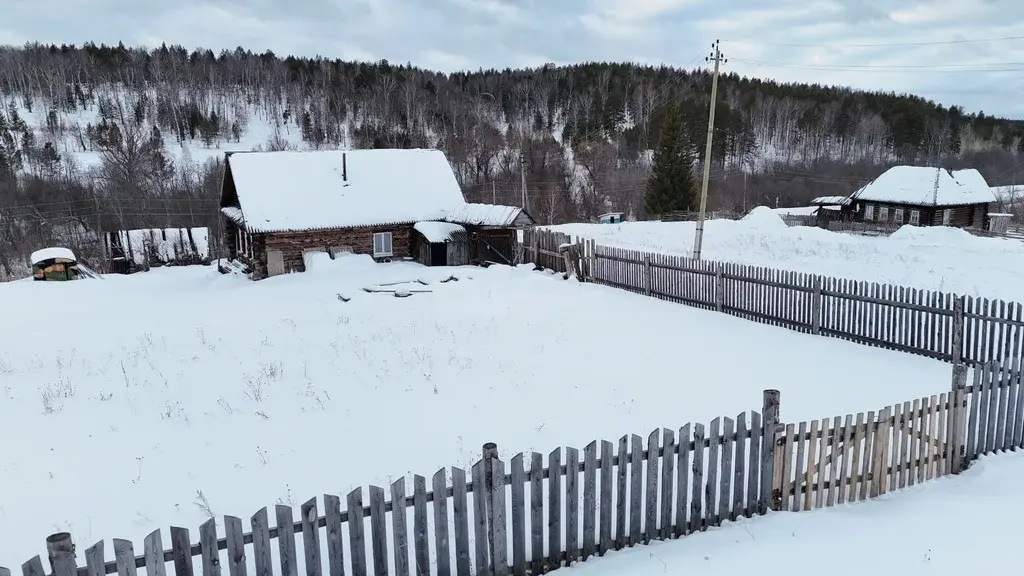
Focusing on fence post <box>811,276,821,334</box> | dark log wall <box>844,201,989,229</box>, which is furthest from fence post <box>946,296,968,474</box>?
dark log wall <box>844,201,989,229</box>

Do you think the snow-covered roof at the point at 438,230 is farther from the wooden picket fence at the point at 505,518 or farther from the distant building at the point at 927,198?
the distant building at the point at 927,198

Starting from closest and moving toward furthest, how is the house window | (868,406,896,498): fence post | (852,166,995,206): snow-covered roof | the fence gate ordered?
the fence gate
(868,406,896,498): fence post
the house window
(852,166,995,206): snow-covered roof

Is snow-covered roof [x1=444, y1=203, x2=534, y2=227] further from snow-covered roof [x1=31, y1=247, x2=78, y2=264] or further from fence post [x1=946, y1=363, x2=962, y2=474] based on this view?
fence post [x1=946, y1=363, x2=962, y2=474]

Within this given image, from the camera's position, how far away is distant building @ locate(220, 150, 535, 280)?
27375 mm

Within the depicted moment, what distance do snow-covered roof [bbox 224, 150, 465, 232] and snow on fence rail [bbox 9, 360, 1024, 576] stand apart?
23.2m

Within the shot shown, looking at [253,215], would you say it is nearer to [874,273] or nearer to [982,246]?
[874,273]

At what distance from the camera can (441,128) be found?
96.1 meters

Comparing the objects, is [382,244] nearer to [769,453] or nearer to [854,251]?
[854,251]

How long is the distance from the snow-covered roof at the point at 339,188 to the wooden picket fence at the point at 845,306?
1424 cm

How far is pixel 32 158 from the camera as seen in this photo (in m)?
72.9

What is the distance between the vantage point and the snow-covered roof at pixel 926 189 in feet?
166

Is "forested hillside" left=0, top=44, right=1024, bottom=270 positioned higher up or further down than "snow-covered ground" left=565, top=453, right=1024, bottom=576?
higher up

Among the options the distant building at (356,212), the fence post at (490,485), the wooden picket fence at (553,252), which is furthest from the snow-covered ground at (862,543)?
the distant building at (356,212)

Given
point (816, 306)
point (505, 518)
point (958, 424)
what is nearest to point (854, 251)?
point (816, 306)
